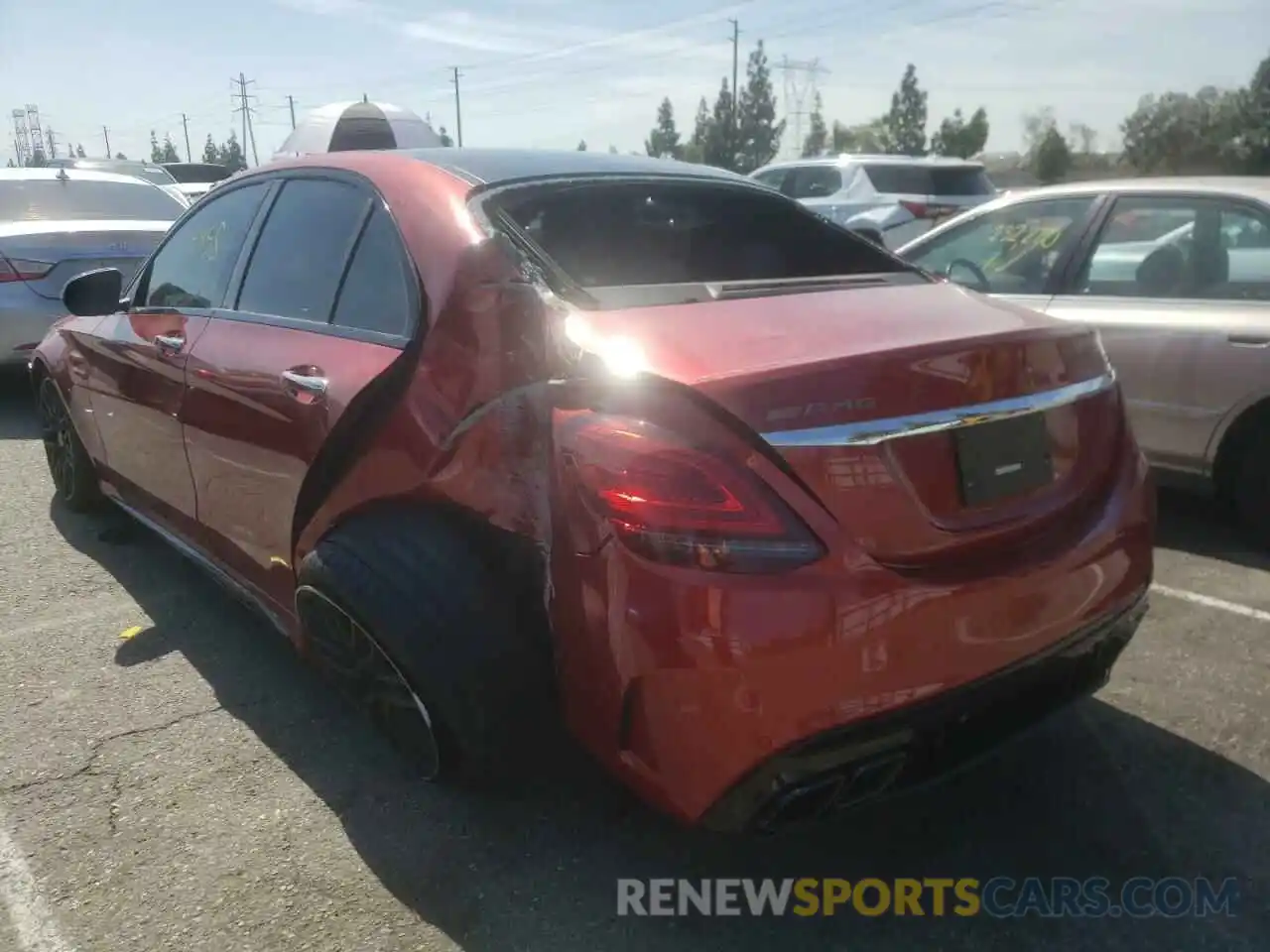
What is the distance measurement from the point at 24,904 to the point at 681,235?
2.25 m

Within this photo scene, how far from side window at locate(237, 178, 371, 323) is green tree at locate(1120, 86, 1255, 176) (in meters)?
49.3

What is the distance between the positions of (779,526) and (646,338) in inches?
18.8

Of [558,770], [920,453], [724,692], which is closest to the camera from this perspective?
[724,692]

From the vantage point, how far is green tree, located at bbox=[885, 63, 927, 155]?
8656cm

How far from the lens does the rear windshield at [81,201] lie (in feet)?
23.9

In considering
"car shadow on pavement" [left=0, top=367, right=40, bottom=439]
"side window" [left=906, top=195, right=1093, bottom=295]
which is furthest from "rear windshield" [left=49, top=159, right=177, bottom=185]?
"side window" [left=906, top=195, right=1093, bottom=295]

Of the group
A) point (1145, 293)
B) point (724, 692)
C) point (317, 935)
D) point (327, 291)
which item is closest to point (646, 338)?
point (724, 692)

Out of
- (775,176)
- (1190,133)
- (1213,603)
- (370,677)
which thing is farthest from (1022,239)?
(1190,133)

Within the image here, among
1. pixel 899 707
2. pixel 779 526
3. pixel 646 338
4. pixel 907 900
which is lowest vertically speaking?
pixel 907 900

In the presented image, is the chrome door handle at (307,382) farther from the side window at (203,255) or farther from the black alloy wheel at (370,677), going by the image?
the side window at (203,255)

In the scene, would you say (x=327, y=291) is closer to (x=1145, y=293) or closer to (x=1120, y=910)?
(x=1120, y=910)

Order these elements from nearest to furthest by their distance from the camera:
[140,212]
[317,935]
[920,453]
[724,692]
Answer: [724,692] < [920,453] < [317,935] < [140,212]

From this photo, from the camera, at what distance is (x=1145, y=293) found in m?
4.51

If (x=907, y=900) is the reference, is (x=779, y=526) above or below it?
above
